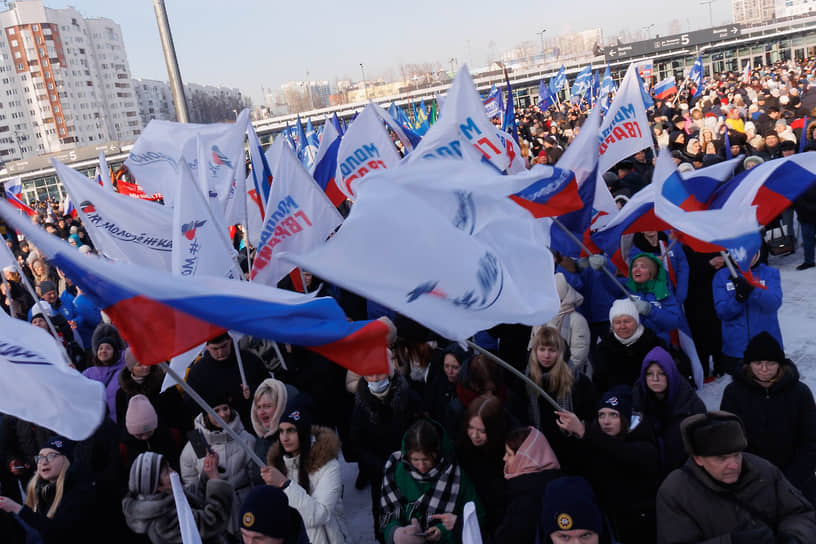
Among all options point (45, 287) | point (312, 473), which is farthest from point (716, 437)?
point (45, 287)

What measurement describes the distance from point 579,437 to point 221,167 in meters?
5.73

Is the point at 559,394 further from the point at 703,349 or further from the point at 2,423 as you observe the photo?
the point at 2,423

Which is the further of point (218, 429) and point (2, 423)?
point (2, 423)

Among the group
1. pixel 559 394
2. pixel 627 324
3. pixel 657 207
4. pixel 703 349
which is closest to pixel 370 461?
pixel 559 394

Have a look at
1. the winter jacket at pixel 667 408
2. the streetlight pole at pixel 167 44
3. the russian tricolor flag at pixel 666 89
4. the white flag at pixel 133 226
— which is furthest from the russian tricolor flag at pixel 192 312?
the russian tricolor flag at pixel 666 89

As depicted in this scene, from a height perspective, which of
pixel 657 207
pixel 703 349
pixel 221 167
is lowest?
pixel 703 349

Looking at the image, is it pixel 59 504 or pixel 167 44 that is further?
pixel 167 44

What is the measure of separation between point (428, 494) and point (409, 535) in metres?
0.21

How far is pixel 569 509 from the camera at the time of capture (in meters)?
2.81

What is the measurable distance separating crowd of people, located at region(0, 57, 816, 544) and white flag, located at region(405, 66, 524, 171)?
126 cm

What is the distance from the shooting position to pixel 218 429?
414cm

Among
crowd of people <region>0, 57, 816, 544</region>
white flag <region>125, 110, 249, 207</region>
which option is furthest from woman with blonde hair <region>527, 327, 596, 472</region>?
white flag <region>125, 110, 249, 207</region>

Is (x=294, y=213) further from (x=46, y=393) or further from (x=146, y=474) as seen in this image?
(x=46, y=393)

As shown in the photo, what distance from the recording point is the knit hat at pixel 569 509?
2.80m
